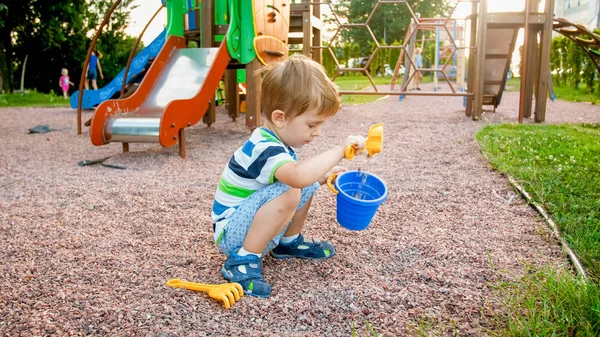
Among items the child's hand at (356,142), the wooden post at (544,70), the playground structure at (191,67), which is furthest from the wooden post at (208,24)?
the wooden post at (544,70)

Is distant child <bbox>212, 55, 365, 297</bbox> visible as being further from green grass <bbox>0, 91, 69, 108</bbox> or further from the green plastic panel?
green grass <bbox>0, 91, 69, 108</bbox>

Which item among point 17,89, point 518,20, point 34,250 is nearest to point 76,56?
point 17,89

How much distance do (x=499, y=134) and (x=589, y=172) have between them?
1.69 m

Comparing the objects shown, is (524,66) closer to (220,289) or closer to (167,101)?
(167,101)

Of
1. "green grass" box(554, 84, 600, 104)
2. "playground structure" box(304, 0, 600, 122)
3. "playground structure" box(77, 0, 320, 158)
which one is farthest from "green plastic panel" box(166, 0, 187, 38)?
"green grass" box(554, 84, 600, 104)

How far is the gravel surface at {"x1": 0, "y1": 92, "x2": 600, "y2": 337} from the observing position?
1718 mm

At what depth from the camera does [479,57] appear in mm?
6613

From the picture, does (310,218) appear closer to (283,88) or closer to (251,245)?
(251,245)

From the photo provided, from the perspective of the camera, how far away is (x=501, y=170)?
3.60 metres

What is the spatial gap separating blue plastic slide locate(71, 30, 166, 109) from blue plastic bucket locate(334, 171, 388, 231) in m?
5.27

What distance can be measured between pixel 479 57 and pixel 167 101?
13.1 ft

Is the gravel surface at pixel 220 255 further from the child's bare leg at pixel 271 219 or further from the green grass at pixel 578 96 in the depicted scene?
the green grass at pixel 578 96

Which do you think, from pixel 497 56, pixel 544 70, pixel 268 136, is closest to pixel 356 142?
pixel 268 136

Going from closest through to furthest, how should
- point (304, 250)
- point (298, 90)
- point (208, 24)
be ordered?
point (298, 90)
point (304, 250)
point (208, 24)
